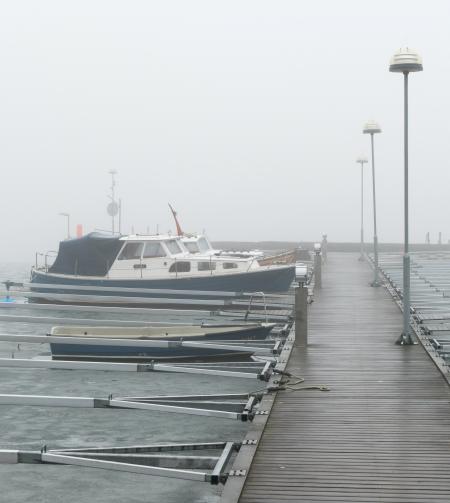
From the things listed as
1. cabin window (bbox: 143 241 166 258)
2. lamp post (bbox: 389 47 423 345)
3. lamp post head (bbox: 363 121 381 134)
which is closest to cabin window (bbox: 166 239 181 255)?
cabin window (bbox: 143 241 166 258)

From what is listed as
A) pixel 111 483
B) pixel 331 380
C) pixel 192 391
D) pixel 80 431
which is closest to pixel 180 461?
pixel 111 483

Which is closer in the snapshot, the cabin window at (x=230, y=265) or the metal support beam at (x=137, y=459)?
the metal support beam at (x=137, y=459)

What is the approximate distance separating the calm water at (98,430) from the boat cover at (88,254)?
11384 millimetres

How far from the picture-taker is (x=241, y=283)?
117ft

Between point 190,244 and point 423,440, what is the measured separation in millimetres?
27574

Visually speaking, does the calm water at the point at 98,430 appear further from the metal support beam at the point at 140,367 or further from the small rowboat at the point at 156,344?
the metal support beam at the point at 140,367

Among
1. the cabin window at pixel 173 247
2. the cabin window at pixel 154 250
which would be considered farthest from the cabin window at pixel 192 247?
the cabin window at pixel 154 250

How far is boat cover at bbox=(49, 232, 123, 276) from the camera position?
1432 inches

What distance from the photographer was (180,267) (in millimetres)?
36469

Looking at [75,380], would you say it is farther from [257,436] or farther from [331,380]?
[257,436]

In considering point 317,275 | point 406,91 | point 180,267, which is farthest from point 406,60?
point 180,267

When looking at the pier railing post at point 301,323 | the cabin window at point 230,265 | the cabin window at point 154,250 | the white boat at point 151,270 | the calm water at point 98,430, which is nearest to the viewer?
the calm water at point 98,430

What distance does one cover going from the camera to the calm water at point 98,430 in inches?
540

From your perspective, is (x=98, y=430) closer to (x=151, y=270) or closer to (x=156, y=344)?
(x=156, y=344)
